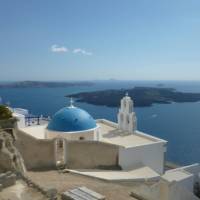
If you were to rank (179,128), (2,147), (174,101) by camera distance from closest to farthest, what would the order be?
(2,147), (179,128), (174,101)

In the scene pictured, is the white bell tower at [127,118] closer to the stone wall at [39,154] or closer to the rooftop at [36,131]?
the rooftop at [36,131]

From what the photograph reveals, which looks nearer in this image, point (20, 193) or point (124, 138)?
point (20, 193)

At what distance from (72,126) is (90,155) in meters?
1.77

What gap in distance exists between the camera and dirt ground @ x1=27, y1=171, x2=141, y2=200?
32.1 feet

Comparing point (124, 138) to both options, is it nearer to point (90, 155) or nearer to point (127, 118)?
point (127, 118)

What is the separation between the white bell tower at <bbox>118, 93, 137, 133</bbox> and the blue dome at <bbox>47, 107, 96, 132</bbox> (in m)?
2.49

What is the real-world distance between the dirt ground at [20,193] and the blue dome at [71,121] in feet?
20.5

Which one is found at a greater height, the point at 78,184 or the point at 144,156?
the point at 78,184

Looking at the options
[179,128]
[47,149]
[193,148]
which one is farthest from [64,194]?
[179,128]

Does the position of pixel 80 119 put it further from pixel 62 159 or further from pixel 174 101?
pixel 174 101

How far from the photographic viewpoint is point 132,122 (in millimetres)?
16781

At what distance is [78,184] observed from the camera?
10.5m

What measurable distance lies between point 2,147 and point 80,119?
6.09 meters

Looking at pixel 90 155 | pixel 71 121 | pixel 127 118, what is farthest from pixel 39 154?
pixel 127 118
